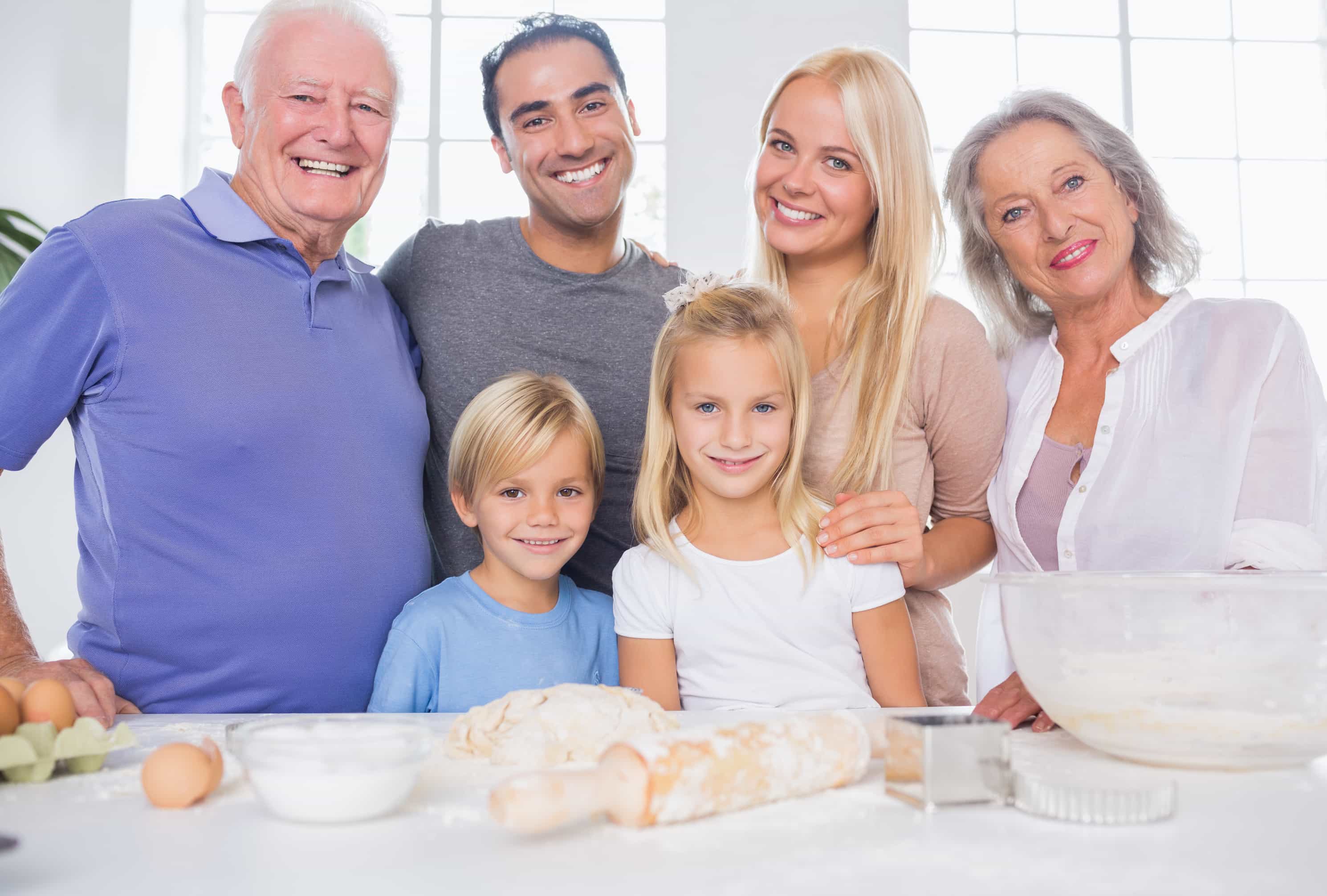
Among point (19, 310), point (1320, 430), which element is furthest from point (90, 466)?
point (1320, 430)

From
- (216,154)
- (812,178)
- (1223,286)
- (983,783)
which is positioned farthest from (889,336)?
(1223,286)

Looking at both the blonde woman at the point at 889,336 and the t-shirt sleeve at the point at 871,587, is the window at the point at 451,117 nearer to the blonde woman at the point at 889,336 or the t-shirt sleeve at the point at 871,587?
the blonde woman at the point at 889,336

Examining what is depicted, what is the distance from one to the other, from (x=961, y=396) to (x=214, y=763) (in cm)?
127

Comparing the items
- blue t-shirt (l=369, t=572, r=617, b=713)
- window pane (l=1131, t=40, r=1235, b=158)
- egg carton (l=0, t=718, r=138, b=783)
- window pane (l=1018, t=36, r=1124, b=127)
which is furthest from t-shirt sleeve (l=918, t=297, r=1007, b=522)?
window pane (l=1131, t=40, r=1235, b=158)

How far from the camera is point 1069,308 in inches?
69.2

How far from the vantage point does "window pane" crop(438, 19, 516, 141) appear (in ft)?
13.8

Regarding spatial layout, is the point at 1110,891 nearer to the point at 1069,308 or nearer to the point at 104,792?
the point at 104,792

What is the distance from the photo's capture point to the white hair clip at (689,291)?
164 cm

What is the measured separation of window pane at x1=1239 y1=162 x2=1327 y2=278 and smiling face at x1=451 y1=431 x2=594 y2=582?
4.15 m

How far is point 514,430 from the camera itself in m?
1.56

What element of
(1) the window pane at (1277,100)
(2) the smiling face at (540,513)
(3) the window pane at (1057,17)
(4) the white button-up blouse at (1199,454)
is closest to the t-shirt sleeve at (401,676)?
(2) the smiling face at (540,513)

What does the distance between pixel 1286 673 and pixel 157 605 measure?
129 centimetres

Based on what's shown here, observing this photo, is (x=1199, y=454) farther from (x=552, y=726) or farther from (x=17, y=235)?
(x=17, y=235)

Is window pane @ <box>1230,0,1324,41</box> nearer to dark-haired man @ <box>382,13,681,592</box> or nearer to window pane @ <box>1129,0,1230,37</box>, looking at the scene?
window pane @ <box>1129,0,1230,37</box>
